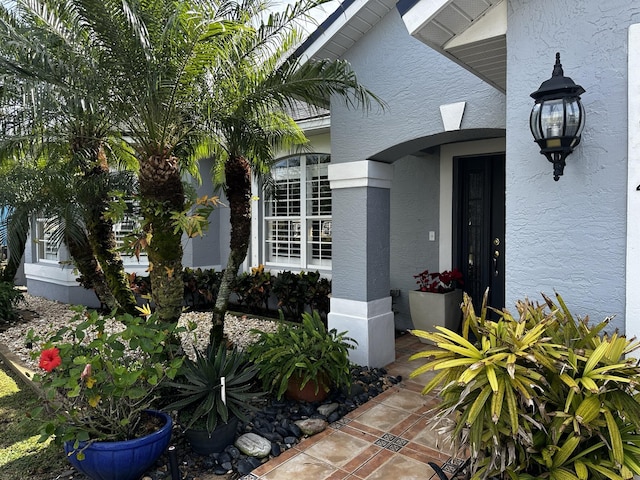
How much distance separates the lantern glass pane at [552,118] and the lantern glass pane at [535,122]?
0.10ft

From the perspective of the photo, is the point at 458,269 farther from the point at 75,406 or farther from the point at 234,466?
the point at 75,406

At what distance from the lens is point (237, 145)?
5.74m

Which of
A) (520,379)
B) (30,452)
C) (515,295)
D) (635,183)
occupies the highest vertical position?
(635,183)

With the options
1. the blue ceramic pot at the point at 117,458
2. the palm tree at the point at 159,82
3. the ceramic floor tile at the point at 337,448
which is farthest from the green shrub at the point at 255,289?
the blue ceramic pot at the point at 117,458

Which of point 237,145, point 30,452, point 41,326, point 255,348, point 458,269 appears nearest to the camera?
point 30,452

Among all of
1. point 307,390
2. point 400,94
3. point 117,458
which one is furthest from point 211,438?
point 400,94

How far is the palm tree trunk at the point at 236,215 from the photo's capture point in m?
6.18

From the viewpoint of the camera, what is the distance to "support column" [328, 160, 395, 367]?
6.14 m

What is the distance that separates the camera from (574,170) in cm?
Result: 320

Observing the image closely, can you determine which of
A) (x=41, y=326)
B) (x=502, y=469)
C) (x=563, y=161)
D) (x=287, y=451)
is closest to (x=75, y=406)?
(x=287, y=451)

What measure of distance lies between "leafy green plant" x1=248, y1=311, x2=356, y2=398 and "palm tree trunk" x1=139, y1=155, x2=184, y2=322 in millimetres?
1156

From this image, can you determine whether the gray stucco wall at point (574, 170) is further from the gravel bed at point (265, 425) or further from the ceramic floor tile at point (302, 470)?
the gravel bed at point (265, 425)

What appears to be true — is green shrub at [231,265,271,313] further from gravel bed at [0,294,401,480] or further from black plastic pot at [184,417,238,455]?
black plastic pot at [184,417,238,455]

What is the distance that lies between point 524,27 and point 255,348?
423 centimetres
